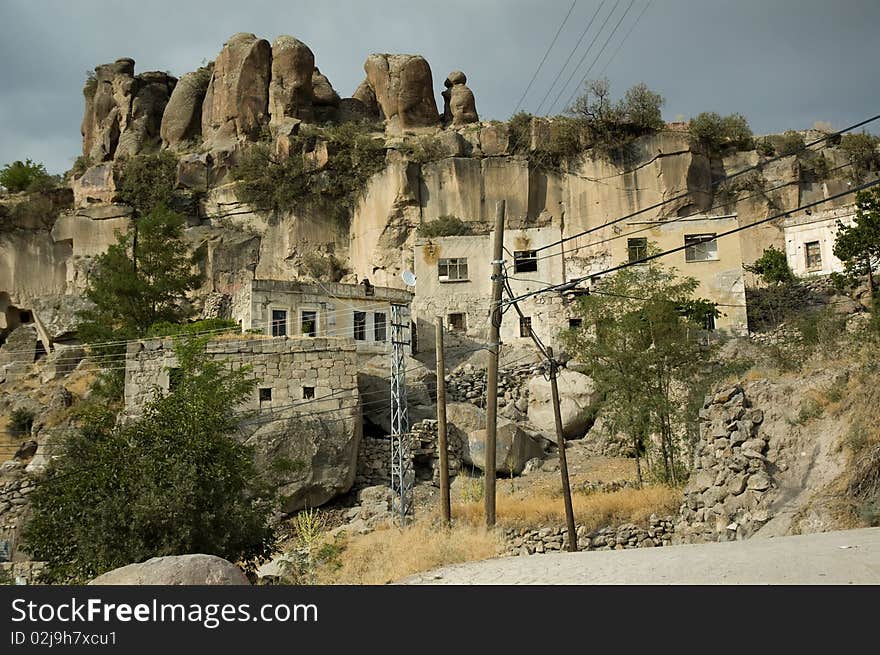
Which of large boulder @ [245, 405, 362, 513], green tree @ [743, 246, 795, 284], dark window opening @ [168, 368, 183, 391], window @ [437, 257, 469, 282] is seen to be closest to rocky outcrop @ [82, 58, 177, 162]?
window @ [437, 257, 469, 282]

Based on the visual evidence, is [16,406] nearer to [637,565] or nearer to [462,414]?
[462,414]

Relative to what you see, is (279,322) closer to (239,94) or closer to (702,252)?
(702,252)

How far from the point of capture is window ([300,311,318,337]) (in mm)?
33125

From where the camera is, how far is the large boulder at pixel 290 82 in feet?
171

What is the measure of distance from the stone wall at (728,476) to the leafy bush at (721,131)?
29647 mm

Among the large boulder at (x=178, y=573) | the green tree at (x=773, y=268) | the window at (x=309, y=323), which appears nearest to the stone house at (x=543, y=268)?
the green tree at (x=773, y=268)

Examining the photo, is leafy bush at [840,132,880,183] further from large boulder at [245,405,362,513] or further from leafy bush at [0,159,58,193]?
leafy bush at [0,159,58,193]

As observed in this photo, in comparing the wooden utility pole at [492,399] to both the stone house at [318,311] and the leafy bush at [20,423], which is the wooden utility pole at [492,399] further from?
the leafy bush at [20,423]

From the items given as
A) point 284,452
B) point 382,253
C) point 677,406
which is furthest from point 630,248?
point 284,452

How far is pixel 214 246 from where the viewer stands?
4650 centimetres

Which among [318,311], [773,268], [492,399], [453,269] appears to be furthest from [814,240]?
[492,399]

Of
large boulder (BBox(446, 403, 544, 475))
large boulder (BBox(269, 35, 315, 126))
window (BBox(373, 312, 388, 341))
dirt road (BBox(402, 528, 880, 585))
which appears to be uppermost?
large boulder (BBox(269, 35, 315, 126))

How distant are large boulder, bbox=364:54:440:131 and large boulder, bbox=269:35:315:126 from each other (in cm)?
410
